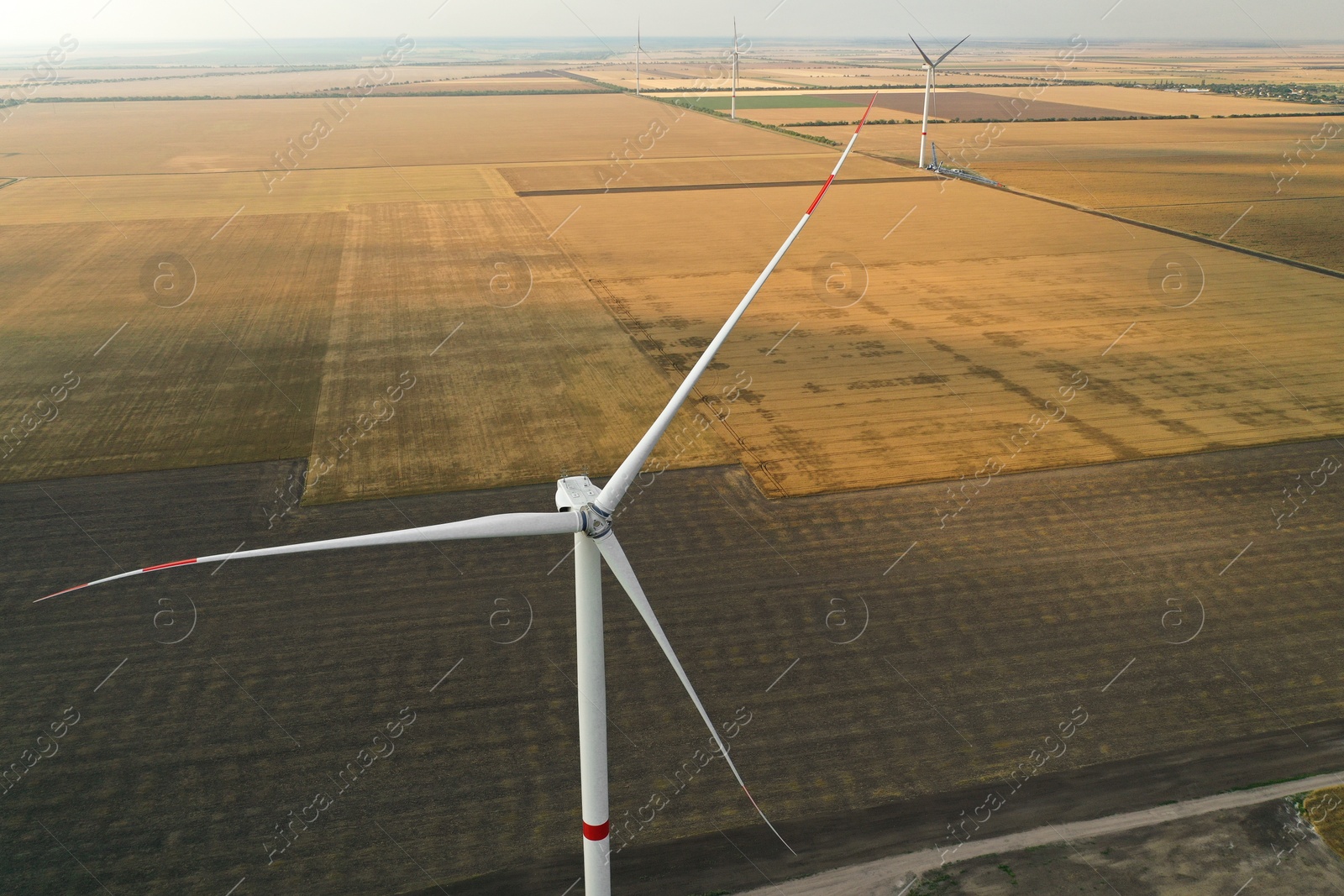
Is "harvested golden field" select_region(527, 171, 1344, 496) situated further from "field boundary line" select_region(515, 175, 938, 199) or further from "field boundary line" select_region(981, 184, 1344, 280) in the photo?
"field boundary line" select_region(515, 175, 938, 199)

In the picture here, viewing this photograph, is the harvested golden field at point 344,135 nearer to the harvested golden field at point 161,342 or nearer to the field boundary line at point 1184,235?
the field boundary line at point 1184,235

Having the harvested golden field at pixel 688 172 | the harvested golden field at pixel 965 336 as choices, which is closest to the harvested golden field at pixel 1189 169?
the harvested golden field at pixel 965 336

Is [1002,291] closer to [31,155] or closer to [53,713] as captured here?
[53,713]

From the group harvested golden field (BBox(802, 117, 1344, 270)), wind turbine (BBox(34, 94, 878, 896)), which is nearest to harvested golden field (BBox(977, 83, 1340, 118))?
harvested golden field (BBox(802, 117, 1344, 270))

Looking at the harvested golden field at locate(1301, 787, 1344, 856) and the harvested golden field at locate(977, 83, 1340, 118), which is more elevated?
the harvested golden field at locate(977, 83, 1340, 118)

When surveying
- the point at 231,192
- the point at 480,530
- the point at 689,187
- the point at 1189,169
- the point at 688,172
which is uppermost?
the point at 231,192

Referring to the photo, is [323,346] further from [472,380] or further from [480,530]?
[480,530]

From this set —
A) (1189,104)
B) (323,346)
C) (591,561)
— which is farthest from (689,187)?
(1189,104)
